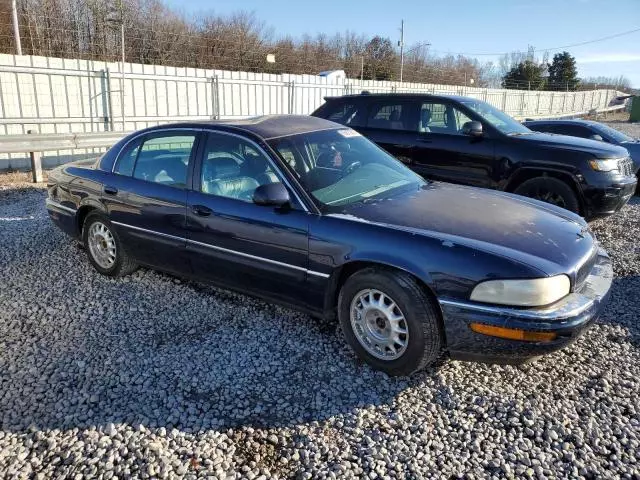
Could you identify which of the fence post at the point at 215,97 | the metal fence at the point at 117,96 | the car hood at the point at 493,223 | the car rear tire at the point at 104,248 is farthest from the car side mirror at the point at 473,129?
the fence post at the point at 215,97

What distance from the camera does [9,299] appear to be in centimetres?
424

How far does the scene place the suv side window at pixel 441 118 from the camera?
6.71 meters

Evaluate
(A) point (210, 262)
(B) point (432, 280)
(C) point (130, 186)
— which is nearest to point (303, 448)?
(B) point (432, 280)

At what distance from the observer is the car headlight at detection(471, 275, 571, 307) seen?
2.68 meters

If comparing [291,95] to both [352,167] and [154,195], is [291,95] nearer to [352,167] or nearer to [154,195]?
[154,195]

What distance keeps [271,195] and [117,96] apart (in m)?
9.66

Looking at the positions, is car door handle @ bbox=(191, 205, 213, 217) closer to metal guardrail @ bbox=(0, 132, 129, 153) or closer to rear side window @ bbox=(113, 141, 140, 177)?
rear side window @ bbox=(113, 141, 140, 177)

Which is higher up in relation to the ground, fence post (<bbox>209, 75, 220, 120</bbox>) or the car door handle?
fence post (<bbox>209, 75, 220, 120</bbox>)

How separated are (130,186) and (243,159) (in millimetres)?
1266

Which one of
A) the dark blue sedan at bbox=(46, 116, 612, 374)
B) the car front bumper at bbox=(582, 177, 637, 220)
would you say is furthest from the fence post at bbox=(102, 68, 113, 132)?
the car front bumper at bbox=(582, 177, 637, 220)

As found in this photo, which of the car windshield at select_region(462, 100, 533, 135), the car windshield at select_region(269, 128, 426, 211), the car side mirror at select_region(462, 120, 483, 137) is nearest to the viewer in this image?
the car windshield at select_region(269, 128, 426, 211)

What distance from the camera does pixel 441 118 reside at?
270 inches

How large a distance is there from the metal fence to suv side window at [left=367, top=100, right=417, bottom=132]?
6.82 m

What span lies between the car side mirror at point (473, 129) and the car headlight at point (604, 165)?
1384 millimetres
